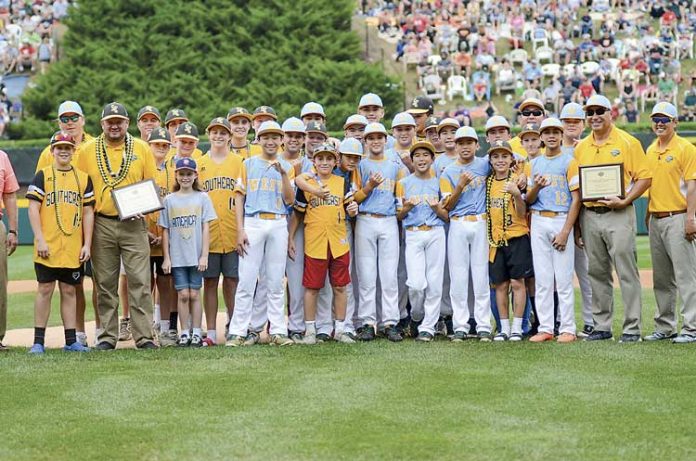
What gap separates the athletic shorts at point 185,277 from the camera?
1038 centimetres

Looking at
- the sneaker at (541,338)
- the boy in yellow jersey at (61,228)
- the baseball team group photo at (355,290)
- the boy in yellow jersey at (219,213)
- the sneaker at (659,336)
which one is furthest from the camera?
the boy in yellow jersey at (219,213)

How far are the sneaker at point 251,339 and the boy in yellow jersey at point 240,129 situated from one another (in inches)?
69.8

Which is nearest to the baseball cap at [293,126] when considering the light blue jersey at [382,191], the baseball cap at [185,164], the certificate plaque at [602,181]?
the light blue jersey at [382,191]

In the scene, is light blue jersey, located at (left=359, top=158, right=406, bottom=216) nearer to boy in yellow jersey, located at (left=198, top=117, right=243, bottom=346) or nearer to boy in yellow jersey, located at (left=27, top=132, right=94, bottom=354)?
boy in yellow jersey, located at (left=198, top=117, right=243, bottom=346)

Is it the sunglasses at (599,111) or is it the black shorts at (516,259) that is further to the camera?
the black shorts at (516,259)

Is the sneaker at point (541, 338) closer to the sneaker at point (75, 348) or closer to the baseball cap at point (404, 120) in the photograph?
the baseball cap at point (404, 120)

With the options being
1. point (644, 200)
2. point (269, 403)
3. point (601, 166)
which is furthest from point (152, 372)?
point (644, 200)

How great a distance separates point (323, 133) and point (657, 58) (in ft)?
80.3

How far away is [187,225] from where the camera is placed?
10320mm

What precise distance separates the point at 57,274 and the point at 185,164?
1.46 meters

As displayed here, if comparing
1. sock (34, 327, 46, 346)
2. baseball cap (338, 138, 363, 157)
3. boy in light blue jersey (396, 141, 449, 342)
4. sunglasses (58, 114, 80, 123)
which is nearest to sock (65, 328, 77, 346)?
sock (34, 327, 46, 346)

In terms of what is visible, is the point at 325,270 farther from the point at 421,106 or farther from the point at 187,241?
the point at 421,106

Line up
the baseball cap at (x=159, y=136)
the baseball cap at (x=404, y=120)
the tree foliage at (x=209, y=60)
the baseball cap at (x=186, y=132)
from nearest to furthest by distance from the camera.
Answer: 1. the baseball cap at (x=186, y=132)
2. the baseball cap at (x=404, y=120)
3. the baseball cap at (x=159, y=136)
4. the tree foliage at (x=209, y=60)

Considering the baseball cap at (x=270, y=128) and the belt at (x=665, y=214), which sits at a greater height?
the baseball cap at (x=270, y=128)
